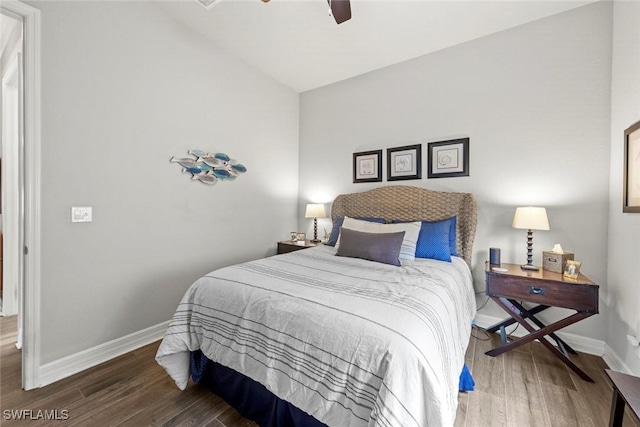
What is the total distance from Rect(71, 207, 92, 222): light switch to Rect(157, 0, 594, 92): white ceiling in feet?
6.26

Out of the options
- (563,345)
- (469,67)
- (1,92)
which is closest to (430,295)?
(563,345)

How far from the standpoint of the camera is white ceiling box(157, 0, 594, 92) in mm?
2254

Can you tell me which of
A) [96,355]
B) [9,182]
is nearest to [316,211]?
[96,355]

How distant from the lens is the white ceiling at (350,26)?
2254 mm

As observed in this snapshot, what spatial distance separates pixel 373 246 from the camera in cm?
226

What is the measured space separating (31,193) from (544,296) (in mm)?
3663

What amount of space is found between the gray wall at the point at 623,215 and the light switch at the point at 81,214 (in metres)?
3.81

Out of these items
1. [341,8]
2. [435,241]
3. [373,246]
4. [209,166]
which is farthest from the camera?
[209,166]

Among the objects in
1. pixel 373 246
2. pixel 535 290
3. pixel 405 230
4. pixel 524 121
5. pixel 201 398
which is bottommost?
pixel 201 398

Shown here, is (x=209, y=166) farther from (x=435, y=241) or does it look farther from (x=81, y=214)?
(x=435, y=241)

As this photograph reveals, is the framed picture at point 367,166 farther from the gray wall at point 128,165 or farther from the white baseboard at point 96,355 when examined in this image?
the white baseboard at point 96,355

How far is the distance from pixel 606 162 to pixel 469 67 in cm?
148

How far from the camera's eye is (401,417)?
899 millimetres

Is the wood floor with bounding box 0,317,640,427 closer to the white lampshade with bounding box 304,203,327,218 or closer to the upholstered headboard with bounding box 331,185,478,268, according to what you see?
the upholstered headboard with bounding box 331,185,478,268
